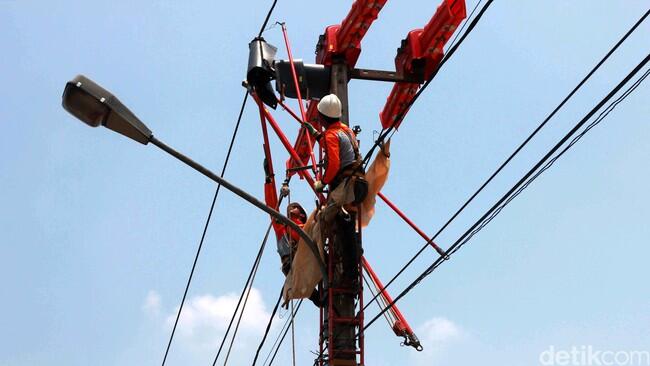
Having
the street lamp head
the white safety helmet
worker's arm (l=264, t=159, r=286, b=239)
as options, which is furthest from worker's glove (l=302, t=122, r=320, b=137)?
the street lamp head

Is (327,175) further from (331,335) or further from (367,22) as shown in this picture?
(367,22)

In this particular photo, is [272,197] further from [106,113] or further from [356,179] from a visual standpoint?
[106,113]

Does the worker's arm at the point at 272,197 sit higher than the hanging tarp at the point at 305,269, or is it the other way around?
the worker's arm at the point at 272,197

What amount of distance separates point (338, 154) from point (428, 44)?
2050mm

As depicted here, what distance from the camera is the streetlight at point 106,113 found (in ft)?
22.1

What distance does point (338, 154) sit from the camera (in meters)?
8.02

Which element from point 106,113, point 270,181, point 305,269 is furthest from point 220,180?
point 270,181

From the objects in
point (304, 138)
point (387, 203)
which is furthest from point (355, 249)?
point (304, 138)

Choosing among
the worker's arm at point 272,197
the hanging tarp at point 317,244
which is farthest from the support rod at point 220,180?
the worker's arm at point 272,197

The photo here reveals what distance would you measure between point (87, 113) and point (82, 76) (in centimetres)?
31

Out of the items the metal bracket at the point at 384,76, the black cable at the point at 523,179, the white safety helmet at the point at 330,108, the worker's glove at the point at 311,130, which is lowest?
the black cable at the point at 523,179

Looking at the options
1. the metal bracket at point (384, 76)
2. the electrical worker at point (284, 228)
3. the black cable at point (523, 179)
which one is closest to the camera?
the black cable at point (523, 179)

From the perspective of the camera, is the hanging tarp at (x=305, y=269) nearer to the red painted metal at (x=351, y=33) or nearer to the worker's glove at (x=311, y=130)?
the worker's glove at (x=311, y=130)

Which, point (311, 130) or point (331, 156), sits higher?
point (311, 130)
